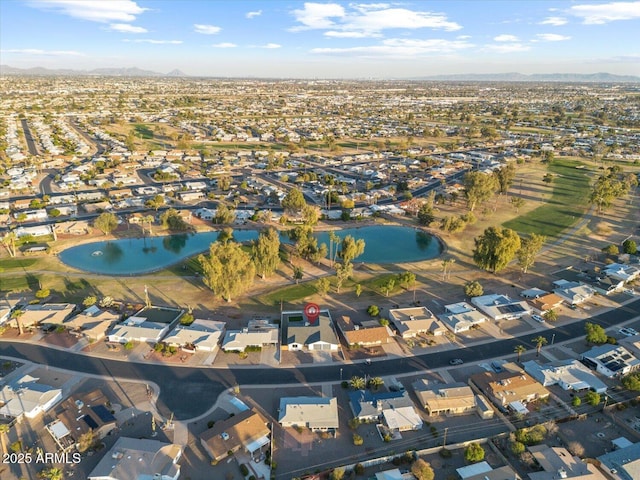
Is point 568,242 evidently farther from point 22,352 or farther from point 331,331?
point 22,352

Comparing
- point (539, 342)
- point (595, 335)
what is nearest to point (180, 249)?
point (539, 342)

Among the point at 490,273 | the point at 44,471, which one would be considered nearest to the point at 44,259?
the point at 44,471

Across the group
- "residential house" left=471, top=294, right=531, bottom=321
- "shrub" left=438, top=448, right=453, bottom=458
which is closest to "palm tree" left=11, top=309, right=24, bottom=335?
"shrub" left=438, top=448, right=453, bottom=458

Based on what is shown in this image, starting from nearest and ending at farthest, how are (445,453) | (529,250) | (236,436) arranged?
(445,453)
(236,436)
(529,250)

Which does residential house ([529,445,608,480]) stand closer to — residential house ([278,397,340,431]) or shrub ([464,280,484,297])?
residential house ([278,397,340,431])

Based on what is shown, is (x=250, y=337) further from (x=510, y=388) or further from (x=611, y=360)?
(x=611, y=360)

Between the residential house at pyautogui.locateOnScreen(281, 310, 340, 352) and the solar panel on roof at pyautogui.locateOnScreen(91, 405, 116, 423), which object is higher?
the residential house at pyautogui.locateOnScreen(281, 310, 340, 352)

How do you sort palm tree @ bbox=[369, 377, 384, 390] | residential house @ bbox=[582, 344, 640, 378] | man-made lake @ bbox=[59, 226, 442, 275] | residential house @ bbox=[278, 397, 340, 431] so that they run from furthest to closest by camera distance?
man-made lake @ bbox=[59, 226, 442, 275], residential house @ bbox=[582, 344, 640, 378], palm tree @ bbox=[369, 377, 384, 390], residential house @ bbox=[278, 397, 340, 431]
